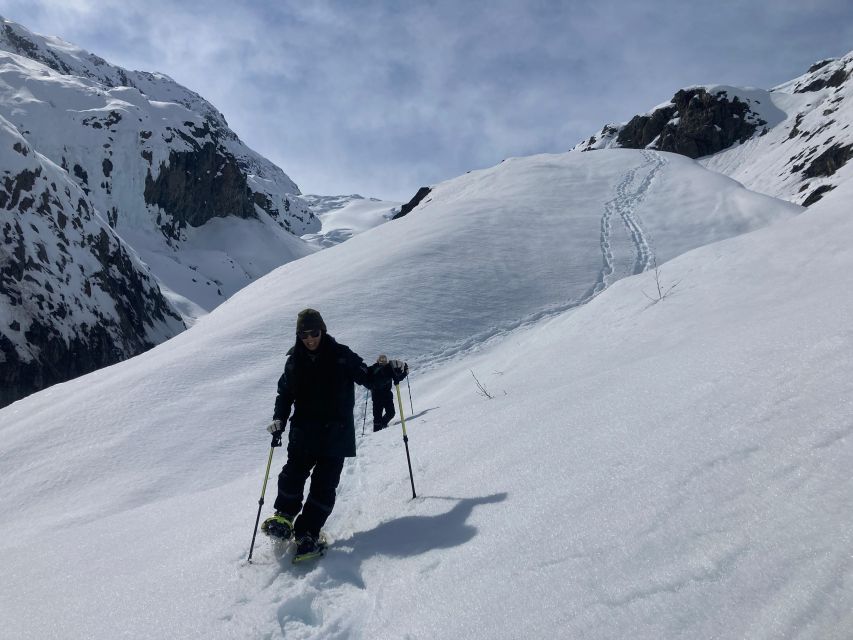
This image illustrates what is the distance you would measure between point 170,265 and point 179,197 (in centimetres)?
1900

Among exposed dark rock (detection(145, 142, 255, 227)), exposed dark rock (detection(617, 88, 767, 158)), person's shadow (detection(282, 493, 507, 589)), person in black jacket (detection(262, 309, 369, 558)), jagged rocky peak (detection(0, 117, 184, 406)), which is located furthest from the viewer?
exposed dark rock (detection(617, 88, 767, 158))

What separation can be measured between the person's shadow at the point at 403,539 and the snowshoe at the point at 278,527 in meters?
0.30

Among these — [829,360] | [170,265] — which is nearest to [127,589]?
[829,360]

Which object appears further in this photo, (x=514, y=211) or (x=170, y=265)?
(x=170, y=265)

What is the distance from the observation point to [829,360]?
323 cm

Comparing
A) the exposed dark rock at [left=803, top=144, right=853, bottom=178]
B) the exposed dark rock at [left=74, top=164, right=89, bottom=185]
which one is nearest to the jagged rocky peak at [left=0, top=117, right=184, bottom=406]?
the exposed dark rock at [left=74, top=164, right=89, bottom=185]

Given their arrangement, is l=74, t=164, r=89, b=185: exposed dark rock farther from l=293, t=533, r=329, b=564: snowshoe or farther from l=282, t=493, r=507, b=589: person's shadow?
l=282, t=493, r=507, b=589: person's shadow

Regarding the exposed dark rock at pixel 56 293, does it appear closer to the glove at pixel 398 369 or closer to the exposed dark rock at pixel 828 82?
the glove at pixel 398 369

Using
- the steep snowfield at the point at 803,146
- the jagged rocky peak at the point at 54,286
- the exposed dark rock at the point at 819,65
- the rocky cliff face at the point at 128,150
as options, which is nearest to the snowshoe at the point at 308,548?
the jagged rocky peak at the point at 54,286

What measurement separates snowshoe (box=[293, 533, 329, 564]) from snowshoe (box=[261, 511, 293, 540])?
105 mm

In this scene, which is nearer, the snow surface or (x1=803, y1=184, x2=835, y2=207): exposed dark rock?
the snow surface

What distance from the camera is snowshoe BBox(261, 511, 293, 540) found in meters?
3.59

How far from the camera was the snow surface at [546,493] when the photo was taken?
7.14 ft

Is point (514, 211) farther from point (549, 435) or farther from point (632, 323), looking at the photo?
point (549, 435)
